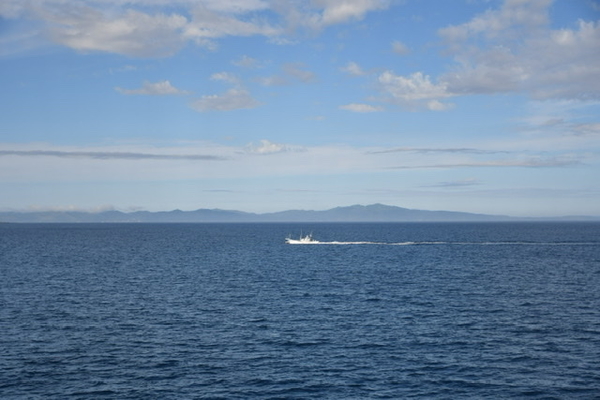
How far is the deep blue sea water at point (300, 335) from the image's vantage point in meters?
46.9

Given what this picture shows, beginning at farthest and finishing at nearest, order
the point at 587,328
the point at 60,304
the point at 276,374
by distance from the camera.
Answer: the point at 60,304 < the point at 587,328 < the point at 276,374

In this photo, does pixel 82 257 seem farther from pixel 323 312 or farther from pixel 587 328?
pixel 587 328

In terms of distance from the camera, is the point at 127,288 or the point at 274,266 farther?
the point at 274,266

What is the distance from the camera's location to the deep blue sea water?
4688 cm

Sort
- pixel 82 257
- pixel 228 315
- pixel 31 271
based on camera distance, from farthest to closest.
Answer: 1. pixel 82 257
2. pixel 31 271
3. pixel 228 315

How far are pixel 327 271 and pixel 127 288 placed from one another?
4616cm

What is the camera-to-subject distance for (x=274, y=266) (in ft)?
449

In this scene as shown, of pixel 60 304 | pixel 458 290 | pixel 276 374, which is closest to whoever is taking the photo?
pixel 276 374

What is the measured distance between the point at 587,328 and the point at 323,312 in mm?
33112

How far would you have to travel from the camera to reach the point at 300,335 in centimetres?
6297

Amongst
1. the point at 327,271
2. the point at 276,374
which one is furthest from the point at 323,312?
the point at 327,271

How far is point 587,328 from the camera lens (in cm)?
6519

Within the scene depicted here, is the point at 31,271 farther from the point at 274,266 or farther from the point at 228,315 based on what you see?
the point at 228,315

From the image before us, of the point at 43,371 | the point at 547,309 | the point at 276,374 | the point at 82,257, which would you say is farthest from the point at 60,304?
the point at 82,257
